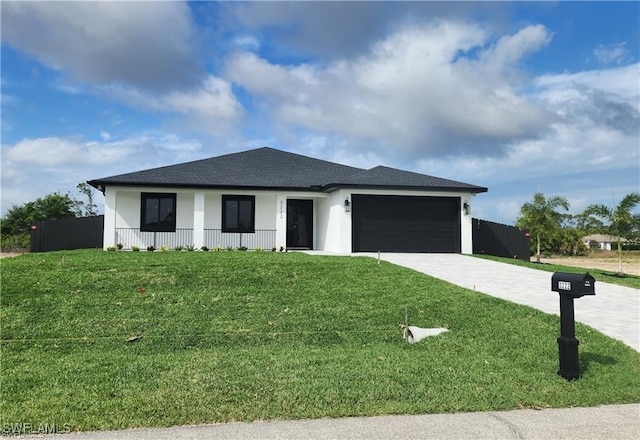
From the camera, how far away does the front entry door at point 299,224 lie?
22.0 meters

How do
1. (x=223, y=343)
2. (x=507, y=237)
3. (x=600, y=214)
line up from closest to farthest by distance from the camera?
(x=223, y=343)
(x=600, y=214)
(x=507, y=237)

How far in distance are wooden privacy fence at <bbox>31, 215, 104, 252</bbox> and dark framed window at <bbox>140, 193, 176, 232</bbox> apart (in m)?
2.21

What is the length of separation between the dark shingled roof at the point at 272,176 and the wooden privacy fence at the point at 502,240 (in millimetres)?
3028

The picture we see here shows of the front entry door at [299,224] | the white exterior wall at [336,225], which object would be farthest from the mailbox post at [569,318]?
the front entry door at [299,224]

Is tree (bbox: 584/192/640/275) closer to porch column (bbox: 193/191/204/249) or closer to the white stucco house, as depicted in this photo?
the white stucco house

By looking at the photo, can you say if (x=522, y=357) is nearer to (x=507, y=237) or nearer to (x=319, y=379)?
(x=319, y=379)

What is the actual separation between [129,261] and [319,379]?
847cm

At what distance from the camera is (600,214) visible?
60.6 ft

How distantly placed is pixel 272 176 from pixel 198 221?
425 cm

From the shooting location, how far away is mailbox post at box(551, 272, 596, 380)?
17.7 ft

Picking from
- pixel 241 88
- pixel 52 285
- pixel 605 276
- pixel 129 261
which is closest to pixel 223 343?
pixel 52 285

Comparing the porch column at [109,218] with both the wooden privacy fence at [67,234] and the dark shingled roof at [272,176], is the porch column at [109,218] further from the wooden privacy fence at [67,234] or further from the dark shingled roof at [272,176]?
the wooden privacy fence at [67,234]

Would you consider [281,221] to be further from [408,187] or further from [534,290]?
[534,290]

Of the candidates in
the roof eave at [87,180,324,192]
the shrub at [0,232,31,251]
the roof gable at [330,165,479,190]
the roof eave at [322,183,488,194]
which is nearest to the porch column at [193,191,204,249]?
the roof eave at [87,180,324,192]
